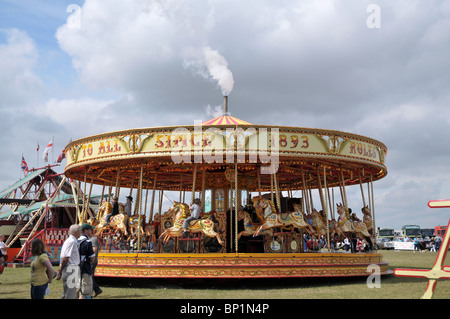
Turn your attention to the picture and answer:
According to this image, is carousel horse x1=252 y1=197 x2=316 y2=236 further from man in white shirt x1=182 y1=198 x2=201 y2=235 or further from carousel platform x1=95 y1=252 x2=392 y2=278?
man in white shirt x1=182 y1=198 x2=201 y2=235

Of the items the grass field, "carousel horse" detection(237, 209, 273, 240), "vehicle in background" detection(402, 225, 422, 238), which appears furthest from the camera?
"vehicle in background" detection(402, 225, 422, 238)

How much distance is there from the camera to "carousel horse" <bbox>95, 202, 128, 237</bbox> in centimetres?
1484

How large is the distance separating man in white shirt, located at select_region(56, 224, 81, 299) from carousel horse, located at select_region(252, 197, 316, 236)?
6.91 m

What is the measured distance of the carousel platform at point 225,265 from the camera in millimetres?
12484

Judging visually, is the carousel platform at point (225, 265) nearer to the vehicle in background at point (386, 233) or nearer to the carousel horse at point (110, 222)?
the carousel horse at point (110, 222)

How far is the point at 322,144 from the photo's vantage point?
13594mm

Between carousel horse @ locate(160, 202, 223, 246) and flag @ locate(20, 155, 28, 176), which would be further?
flag @ locate(20, 155, 28, 176)

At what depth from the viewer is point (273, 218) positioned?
13.2 m

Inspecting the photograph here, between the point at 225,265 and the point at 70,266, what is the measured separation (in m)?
5.96

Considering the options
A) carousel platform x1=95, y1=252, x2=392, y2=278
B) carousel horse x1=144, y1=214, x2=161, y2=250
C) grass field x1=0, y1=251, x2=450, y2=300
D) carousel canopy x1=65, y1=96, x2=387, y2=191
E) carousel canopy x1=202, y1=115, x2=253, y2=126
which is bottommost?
grass field x1=0, y1=251, x2=450, y2=300

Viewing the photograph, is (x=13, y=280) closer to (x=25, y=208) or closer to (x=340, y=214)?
(x=340, y=214)

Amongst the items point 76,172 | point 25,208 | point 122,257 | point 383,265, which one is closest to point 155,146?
point 122,257

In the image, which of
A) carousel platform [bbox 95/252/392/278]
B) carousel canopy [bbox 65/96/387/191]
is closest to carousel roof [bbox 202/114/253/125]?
carousel canopy [bbox 65/96/387/191]

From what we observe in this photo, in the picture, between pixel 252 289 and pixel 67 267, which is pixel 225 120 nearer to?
pixel 252 289
